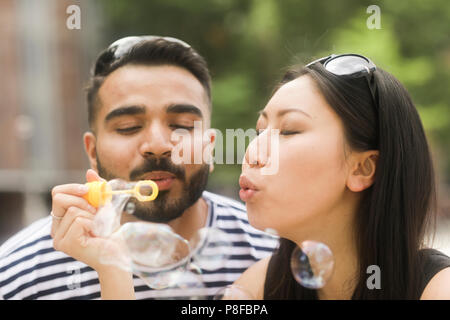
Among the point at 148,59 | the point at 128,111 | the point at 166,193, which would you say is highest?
the point at 148,59

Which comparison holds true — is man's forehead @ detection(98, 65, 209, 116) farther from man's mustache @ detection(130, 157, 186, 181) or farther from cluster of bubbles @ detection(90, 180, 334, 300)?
cluster of bubbles @ detection(90, 180, 334, 300)

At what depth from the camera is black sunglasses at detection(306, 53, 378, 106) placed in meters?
1.63

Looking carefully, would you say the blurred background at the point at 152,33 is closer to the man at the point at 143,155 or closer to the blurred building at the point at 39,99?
the blurred building at the point at 39,99

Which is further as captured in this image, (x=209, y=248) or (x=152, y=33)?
(x=152, y=33)

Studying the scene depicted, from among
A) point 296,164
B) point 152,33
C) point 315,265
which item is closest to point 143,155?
point 296,164

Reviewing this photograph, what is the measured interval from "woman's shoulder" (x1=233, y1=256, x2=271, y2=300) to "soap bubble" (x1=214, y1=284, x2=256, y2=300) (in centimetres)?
1

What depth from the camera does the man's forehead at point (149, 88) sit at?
73.4 inches

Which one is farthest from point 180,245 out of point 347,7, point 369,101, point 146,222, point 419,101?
point 347,7

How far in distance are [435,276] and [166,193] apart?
0.92m

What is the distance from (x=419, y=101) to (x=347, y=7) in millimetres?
1620

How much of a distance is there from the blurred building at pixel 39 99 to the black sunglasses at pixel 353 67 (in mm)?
6006

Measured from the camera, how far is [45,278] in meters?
1.92

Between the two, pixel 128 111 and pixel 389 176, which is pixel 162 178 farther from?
pixel 389 176

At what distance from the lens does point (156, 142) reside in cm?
180
